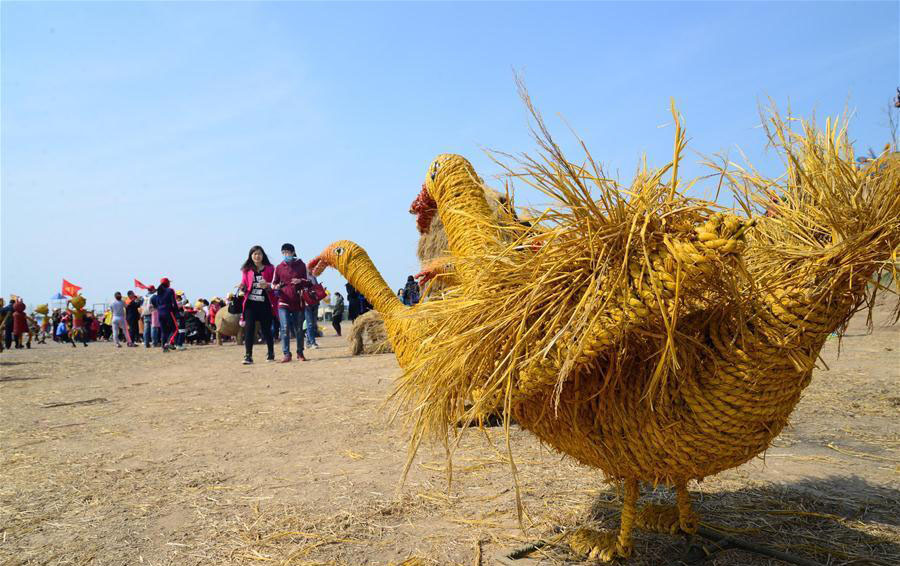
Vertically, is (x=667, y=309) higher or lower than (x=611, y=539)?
higher

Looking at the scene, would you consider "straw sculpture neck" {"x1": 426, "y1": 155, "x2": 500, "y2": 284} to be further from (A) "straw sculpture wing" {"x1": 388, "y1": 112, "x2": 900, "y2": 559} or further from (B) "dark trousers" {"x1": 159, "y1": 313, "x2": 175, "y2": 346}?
(B) "dark trousers" {"x1": 159, "y1": 313, "x2": 175, "y2": 346}

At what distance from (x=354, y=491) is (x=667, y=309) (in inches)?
105

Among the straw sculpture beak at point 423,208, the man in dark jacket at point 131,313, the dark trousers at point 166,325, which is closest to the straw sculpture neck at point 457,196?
the straw sculpture beak at point 423,208

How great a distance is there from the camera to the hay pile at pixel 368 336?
12305mm

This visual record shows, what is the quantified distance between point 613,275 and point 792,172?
2.85ft

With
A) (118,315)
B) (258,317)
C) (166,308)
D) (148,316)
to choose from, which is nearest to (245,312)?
(258,317)

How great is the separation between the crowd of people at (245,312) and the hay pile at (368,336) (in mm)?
790

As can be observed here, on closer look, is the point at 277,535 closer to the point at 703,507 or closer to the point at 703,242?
the point at 703,507

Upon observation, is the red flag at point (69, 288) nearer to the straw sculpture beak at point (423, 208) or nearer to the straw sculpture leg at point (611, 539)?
the straw sculpture beak at point (423, 208)

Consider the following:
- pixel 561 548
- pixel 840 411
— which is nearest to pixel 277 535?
pixel 561 548

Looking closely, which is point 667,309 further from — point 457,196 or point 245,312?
point 245,312

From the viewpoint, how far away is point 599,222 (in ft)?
6.04

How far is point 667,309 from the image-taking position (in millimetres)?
1717

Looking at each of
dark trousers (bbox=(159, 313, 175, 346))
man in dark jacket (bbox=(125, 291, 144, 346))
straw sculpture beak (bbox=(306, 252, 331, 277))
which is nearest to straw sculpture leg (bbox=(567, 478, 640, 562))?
straw sculpture beak (bbox=(306, 252, 331, 277))
